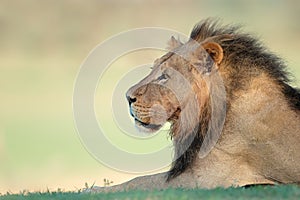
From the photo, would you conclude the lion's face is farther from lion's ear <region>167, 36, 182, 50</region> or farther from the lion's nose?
lion's ear <region>167, 36, 182, 50</region>

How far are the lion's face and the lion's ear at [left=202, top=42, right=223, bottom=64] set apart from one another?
0.18ft

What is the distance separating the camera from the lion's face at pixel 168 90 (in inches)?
315

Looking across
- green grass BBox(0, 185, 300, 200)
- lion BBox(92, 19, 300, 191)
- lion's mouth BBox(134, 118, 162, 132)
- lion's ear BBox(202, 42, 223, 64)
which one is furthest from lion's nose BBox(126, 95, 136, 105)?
green grass BBox(0, 185, 300, 200)

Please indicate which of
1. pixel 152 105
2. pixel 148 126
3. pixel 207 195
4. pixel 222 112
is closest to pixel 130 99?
pixel 152 105

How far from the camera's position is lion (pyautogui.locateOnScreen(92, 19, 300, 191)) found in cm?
763

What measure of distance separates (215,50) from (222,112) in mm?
612

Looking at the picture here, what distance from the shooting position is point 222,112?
311 inches

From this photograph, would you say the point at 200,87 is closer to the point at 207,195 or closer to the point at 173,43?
the point at 173,43

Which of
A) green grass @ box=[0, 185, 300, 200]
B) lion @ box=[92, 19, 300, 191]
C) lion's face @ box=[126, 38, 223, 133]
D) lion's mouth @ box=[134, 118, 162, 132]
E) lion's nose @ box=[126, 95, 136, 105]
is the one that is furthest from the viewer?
lion's mouth @ box=[134, 118, 162, 132]

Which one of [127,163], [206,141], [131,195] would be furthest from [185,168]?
[131,195]

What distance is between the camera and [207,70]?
→ 26.2ft

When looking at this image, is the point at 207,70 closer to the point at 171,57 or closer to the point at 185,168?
the point at 171,57

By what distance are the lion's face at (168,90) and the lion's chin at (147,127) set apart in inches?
2.0

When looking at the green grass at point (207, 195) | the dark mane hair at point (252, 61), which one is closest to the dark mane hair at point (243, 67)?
the dark mane hair at point (252, 61)
